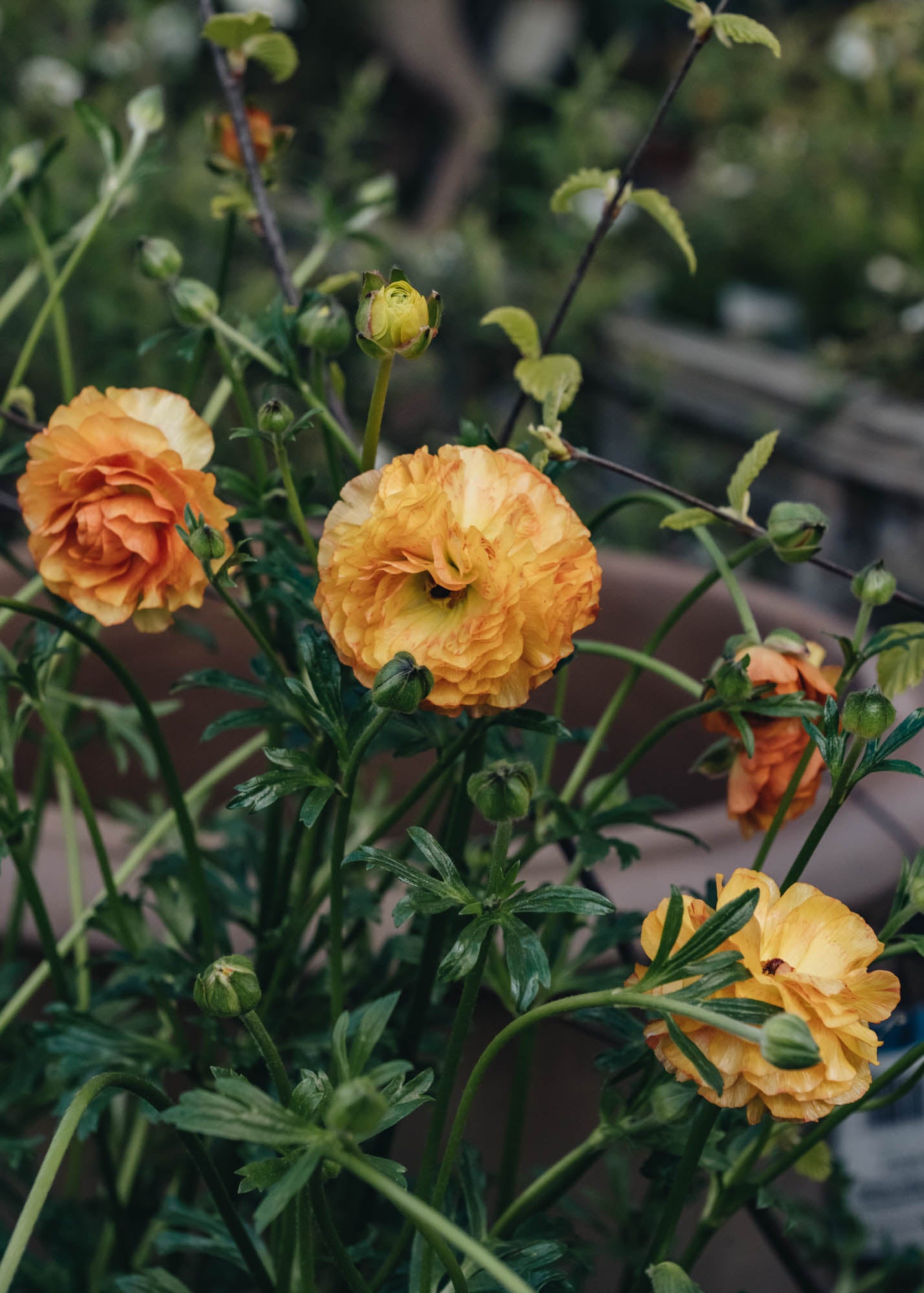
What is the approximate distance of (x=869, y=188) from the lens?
5.23 ft

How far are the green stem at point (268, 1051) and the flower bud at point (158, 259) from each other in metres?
0.22

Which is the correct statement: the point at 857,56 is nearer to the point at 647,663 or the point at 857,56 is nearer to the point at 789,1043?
the point at 647,663

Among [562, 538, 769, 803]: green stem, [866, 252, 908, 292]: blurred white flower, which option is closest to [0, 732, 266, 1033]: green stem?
[562, 538, 769, 803]: green stem

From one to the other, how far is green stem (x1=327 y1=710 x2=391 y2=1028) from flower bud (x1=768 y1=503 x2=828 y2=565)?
0.11 meters

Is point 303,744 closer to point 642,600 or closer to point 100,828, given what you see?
point 100,828

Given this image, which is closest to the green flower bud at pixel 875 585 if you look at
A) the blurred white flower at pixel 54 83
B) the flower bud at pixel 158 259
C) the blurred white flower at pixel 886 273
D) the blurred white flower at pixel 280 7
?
the flower bud at pixel 158 259

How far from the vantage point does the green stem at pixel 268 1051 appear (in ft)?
0.79

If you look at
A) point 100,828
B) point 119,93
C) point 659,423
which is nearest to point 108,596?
point 100,828

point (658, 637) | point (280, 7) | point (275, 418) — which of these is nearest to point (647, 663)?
point (658, 637)

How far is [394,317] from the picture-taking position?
9.8 inches

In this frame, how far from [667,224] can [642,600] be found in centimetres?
35

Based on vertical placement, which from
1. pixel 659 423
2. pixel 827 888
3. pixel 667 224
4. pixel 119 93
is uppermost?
pixel 667 224

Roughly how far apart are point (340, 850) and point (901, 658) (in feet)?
0.53

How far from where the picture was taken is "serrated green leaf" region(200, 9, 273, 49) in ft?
1.23
